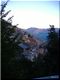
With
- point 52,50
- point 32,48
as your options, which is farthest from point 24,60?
point 52,50

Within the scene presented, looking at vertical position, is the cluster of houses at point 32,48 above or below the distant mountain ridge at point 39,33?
below

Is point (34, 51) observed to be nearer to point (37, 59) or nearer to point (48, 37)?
point (37, 59)

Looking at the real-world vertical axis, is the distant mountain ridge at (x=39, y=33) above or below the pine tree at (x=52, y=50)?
above

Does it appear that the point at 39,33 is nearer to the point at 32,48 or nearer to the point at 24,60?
the point at 32,48

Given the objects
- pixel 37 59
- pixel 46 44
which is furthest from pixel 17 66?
pixel 46 44

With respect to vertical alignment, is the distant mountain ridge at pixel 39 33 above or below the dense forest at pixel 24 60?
above

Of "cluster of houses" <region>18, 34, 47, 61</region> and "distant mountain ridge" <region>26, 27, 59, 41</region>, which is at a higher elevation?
Result: "distant mountain ridge" <region>26, 27, 59, 41</region>

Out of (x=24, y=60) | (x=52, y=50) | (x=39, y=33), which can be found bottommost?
(x=24, y=60)

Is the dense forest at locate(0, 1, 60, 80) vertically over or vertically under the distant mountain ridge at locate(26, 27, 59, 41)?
under
